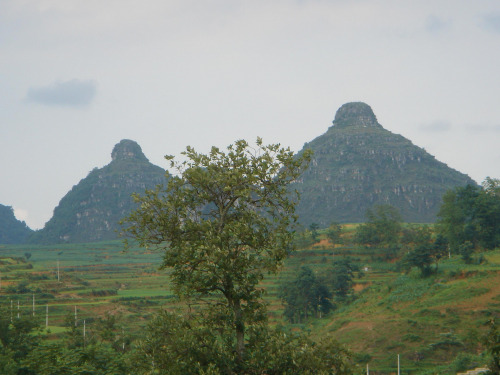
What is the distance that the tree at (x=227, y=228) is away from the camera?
12758 mm

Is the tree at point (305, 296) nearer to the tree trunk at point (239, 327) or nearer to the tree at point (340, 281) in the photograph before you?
the tree at point (340, 281)

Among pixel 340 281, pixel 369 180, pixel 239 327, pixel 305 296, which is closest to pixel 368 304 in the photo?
pixel 305 296

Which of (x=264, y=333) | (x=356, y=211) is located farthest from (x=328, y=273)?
(x=356, y=211)

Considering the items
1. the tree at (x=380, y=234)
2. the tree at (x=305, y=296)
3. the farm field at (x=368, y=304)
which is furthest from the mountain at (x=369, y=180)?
the tree at (x=305, y=296)

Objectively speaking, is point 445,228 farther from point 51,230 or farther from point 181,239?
point 51,230

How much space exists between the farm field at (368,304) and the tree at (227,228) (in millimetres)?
1016

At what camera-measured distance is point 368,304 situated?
50375 mm

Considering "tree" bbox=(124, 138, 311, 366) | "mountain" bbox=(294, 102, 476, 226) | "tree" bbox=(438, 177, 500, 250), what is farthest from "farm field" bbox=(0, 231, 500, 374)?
"mountain" bbox=(294, 102, 476, 226)

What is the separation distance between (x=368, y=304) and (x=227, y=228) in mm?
40493

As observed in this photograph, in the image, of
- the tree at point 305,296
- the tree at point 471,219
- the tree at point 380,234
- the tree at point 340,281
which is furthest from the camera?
the tree at point 380,234

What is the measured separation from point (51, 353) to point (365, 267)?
52373mm

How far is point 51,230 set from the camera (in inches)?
7500

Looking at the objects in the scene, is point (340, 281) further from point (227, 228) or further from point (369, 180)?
point (369, 180)

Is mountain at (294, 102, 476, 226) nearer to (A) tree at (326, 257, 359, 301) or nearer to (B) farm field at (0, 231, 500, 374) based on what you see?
(B) farm field at (0, 231, 500, 374)
